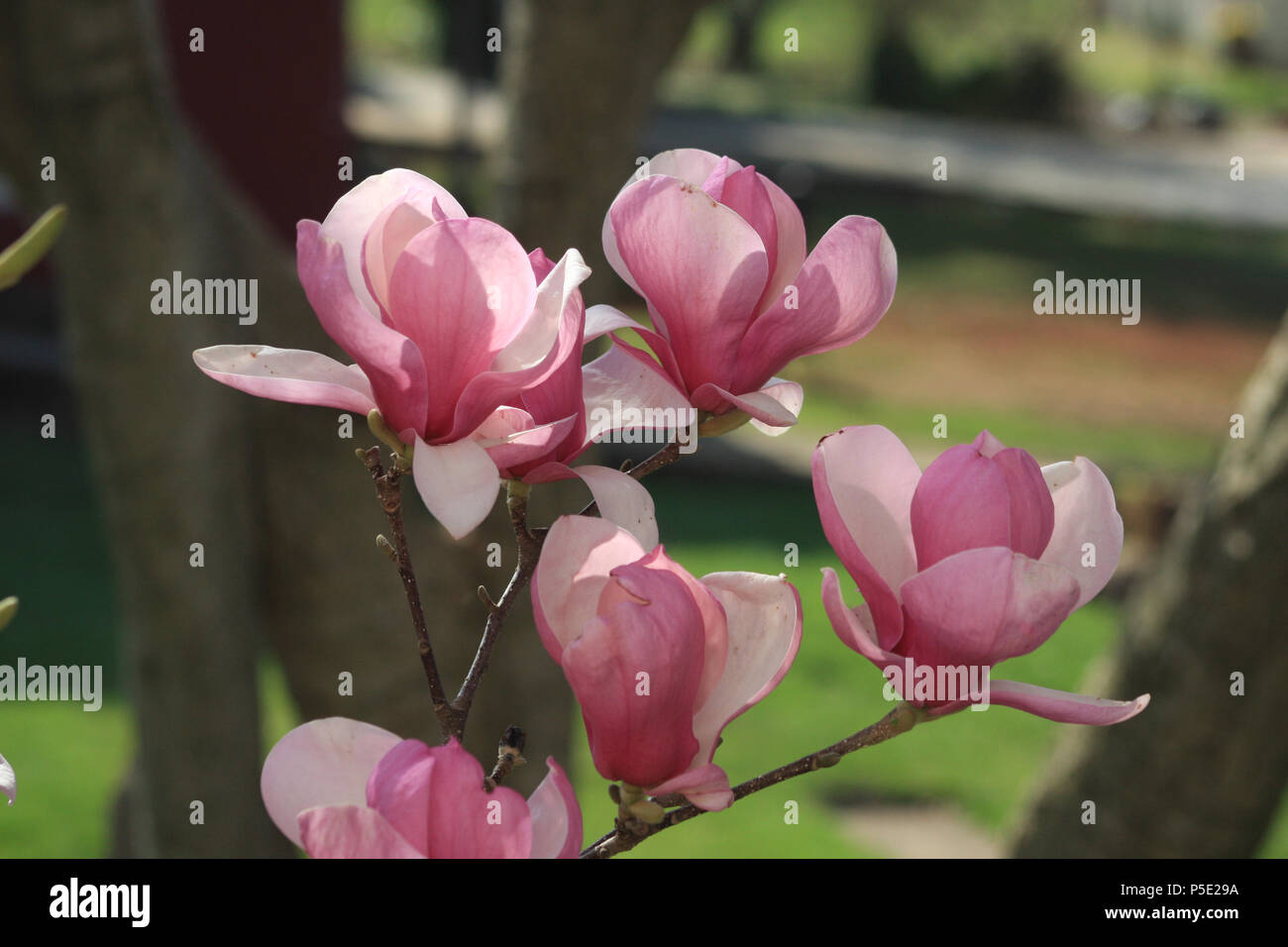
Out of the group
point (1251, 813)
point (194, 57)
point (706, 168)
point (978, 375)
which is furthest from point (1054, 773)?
point (978, 375)

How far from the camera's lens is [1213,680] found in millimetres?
2348

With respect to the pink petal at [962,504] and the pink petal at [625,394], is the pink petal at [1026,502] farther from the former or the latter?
the pink petal at [625,394]

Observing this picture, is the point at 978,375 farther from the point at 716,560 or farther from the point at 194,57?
the point at 194,57

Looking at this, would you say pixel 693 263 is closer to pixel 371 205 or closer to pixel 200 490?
pixel 371 205

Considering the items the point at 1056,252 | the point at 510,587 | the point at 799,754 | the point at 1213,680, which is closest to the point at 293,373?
the point at 510,587

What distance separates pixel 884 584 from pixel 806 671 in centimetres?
473

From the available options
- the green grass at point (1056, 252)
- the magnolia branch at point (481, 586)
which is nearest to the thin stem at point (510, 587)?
the magnolia branch at point (481, 586)

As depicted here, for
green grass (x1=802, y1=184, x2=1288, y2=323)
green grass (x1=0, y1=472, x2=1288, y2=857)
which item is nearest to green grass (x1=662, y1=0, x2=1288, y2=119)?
green grass (x1=802, y1=184, x2=1288, y2=323)

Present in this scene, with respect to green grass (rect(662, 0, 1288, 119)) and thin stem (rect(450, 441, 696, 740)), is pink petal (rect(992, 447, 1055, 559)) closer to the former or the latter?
thin stem (rect(450, 441, 696, 740))

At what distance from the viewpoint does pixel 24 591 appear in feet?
19.1

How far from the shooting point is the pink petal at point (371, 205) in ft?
2.38

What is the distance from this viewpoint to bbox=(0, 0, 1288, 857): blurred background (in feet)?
7.44

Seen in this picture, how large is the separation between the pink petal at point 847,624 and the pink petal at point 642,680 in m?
0.06

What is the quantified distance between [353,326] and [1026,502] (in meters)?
0.32
